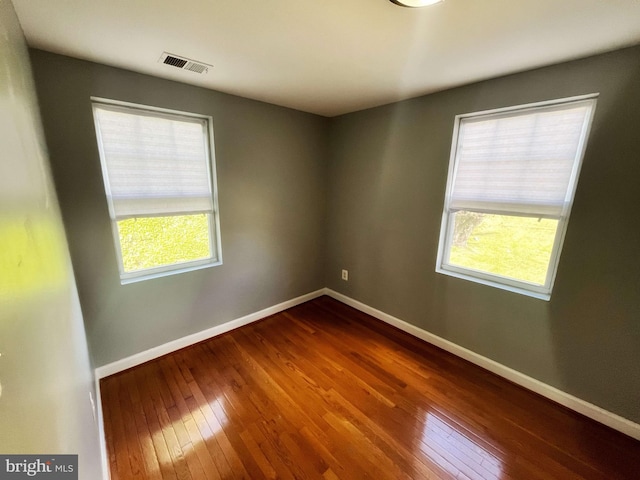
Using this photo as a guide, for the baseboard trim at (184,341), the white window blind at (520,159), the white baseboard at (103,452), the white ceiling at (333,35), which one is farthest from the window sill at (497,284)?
the white baseboard at (103,452)

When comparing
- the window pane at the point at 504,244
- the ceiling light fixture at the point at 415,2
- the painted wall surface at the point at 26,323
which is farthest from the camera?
the window pane at the point at 504,244

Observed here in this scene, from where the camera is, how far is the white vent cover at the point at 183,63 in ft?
5.39

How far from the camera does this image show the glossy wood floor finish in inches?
55.5

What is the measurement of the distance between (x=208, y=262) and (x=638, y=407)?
3.30 metres

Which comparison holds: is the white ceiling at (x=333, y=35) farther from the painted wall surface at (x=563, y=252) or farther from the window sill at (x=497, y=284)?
the window sill at (x=497, y=284)

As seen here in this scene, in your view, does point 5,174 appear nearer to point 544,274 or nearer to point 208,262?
point 208,262

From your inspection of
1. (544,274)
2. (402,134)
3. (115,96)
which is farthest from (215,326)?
(544,274)

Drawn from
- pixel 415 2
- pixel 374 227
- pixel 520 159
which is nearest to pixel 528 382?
pixel 520 159

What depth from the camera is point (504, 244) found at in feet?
6.66

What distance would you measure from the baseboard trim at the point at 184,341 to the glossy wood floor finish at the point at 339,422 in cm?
6

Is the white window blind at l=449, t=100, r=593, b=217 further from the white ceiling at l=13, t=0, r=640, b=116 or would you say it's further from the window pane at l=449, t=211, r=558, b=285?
the white ceiling at l=13, t=0, r=640, b=116

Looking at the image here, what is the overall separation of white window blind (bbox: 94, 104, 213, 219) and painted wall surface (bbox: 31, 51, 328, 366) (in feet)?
0.30

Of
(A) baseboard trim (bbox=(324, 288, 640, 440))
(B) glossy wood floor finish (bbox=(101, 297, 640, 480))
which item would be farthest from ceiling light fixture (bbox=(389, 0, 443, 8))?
(A) baseboard trim (bbox=(324, 288, 640, 440))

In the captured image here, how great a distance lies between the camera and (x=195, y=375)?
2043 millimetres
